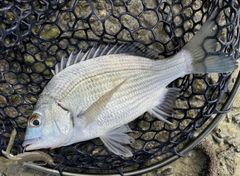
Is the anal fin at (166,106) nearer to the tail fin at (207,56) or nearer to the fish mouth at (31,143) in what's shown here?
the tail fin at (207,56)

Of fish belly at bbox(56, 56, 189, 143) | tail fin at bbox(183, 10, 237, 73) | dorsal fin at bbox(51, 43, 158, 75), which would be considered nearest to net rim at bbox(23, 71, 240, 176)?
tail fin at bbox(183, 10, 237, 73)

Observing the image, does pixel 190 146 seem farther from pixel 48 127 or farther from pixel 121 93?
pixel 48 127

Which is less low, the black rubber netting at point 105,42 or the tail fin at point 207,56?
the tail fin at point 207,56

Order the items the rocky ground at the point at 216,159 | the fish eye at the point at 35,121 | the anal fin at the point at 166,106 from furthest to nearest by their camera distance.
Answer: the rocky ground at the point at 216,159, the anal fin at the point at 166,106, the fish eye at the point at 35,121

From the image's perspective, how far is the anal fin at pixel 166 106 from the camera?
1974 mm

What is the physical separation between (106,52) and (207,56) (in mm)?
520

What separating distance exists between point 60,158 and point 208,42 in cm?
106

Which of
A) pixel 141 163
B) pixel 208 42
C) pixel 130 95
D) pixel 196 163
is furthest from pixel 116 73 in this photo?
pixel 196 163

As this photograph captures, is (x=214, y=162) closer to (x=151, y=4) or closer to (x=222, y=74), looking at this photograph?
(x=222, y=74)

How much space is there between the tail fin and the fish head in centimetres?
70

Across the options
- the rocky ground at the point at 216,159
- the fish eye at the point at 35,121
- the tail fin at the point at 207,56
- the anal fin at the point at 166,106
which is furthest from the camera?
the rocky ground at the point at 216,159

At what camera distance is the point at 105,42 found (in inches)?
81.4

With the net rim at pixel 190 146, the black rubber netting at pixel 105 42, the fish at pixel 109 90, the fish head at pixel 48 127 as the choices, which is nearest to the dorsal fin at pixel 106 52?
the fish at pixel 109 90

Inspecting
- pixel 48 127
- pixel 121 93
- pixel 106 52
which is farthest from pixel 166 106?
pixel 48 127
